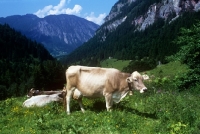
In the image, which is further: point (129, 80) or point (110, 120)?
point (129, 80)

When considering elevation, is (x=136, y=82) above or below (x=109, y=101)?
above

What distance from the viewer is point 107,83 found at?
14.0m

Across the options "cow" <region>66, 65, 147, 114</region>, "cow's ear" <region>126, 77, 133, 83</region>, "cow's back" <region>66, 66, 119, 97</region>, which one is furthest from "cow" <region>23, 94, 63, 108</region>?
"cow's ear" <region>126, 77, 133, 83</region>

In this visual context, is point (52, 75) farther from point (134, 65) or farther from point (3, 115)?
point (3, 115)

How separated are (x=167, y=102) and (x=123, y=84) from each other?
8.42 ft

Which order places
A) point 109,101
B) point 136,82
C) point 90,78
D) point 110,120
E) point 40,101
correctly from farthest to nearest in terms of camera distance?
1. point 40,101
2. point 90,78
3. point 109,101
4. point 136,82
5. point 110,120

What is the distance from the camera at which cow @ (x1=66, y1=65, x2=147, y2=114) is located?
13898 mm

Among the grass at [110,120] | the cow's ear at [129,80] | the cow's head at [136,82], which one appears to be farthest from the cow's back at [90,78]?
the grass at [110,120]

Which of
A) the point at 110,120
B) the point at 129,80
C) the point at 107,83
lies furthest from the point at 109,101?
the point at 110,120

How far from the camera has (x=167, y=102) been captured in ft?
47.0

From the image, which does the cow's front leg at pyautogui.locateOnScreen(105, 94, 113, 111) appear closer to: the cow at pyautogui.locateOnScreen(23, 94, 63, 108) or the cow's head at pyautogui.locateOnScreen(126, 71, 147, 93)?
the cow's head at pyautogui.locateOnScreen(126, 71, 147, 93)

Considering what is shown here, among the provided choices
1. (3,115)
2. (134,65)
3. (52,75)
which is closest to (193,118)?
(3,115)

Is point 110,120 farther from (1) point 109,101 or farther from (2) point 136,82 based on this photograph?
(2) point 136,82

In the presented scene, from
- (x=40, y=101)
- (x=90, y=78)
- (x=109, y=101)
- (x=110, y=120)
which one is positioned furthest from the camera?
(x=40, y=101)
